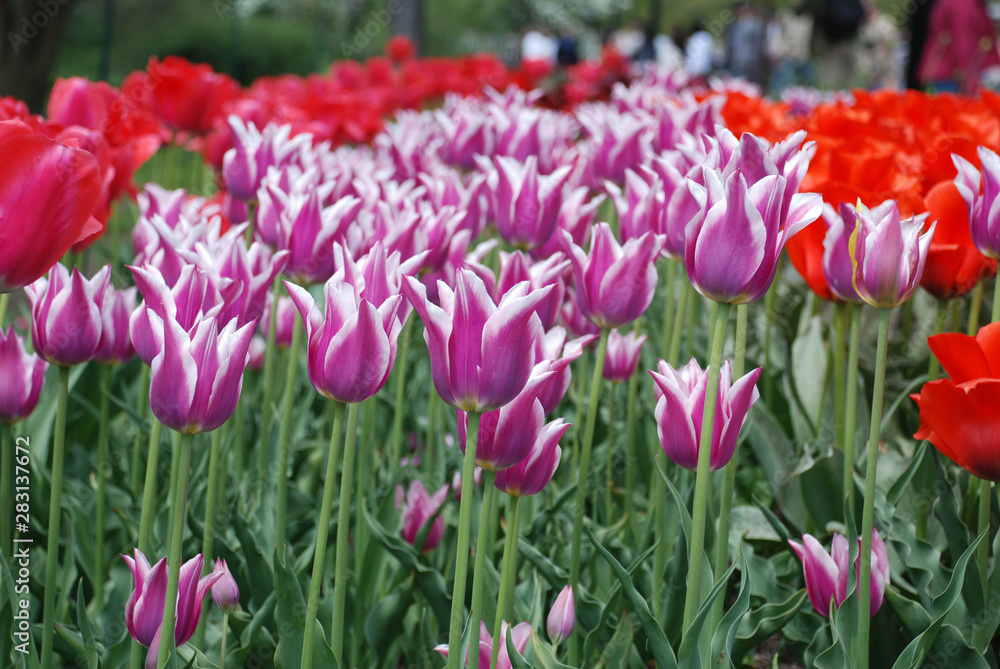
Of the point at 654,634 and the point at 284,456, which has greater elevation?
the point at 284,456

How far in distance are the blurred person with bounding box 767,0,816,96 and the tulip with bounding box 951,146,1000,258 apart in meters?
14.6

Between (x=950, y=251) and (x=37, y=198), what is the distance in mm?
1469

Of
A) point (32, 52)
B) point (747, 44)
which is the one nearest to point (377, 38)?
point (747, 44)

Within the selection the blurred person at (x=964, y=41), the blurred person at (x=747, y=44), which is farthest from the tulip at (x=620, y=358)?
the blurred person at (x=747, y=44)

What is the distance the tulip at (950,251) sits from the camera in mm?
1640

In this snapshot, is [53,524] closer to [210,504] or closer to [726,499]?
[210,504]

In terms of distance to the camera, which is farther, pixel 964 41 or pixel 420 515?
pixel 964 41

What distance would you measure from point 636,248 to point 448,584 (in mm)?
772

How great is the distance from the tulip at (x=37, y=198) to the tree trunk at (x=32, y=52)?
190 inches

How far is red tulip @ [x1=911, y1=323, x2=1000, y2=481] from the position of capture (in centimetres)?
125

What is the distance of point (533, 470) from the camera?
1.24m

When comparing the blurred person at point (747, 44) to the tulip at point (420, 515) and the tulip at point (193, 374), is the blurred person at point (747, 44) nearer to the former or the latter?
the tulip at point (420, 515)

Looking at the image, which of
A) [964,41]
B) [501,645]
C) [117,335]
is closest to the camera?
[501,645]

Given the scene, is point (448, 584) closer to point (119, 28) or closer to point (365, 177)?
point (365, 177)
